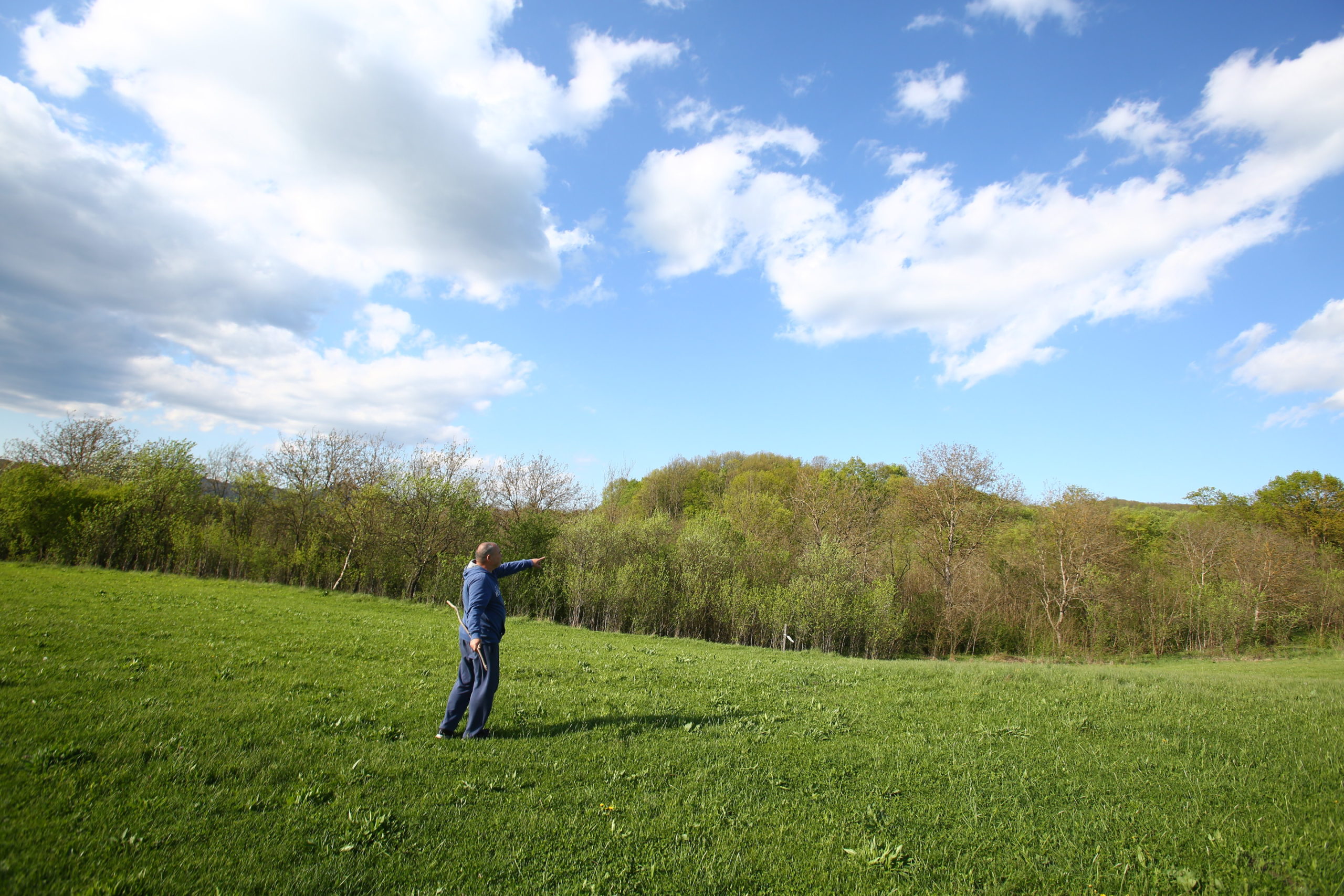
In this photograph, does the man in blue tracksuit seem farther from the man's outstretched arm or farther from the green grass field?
the green grass field

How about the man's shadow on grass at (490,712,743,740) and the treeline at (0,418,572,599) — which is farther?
the treeline at (0,418,572,599)

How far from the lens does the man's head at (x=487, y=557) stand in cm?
750

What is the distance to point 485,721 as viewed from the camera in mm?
7230

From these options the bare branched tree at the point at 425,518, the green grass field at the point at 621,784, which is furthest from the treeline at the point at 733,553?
the green grass field at the point at 621,784

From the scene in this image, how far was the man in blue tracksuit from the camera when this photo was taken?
22.8 feet

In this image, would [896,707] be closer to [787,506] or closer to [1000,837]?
[1000,837]

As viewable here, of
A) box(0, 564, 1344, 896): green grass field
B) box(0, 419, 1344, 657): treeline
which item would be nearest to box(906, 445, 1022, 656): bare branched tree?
box(0, 419, 1344, 657): treeline

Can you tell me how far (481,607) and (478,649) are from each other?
0.55 metres

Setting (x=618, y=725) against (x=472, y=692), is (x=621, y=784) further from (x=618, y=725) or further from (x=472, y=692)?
(x=472, y=692)

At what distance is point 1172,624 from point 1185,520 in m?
13.3

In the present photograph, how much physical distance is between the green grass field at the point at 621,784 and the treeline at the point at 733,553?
20.9m

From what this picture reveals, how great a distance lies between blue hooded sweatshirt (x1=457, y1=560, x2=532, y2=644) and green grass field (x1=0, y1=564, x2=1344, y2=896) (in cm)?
130

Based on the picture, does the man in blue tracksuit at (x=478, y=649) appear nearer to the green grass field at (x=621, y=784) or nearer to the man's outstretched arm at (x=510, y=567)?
the man's outstretched arm at (x=510, y=567)

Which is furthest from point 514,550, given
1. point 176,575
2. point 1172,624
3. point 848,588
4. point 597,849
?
point 1172,624
